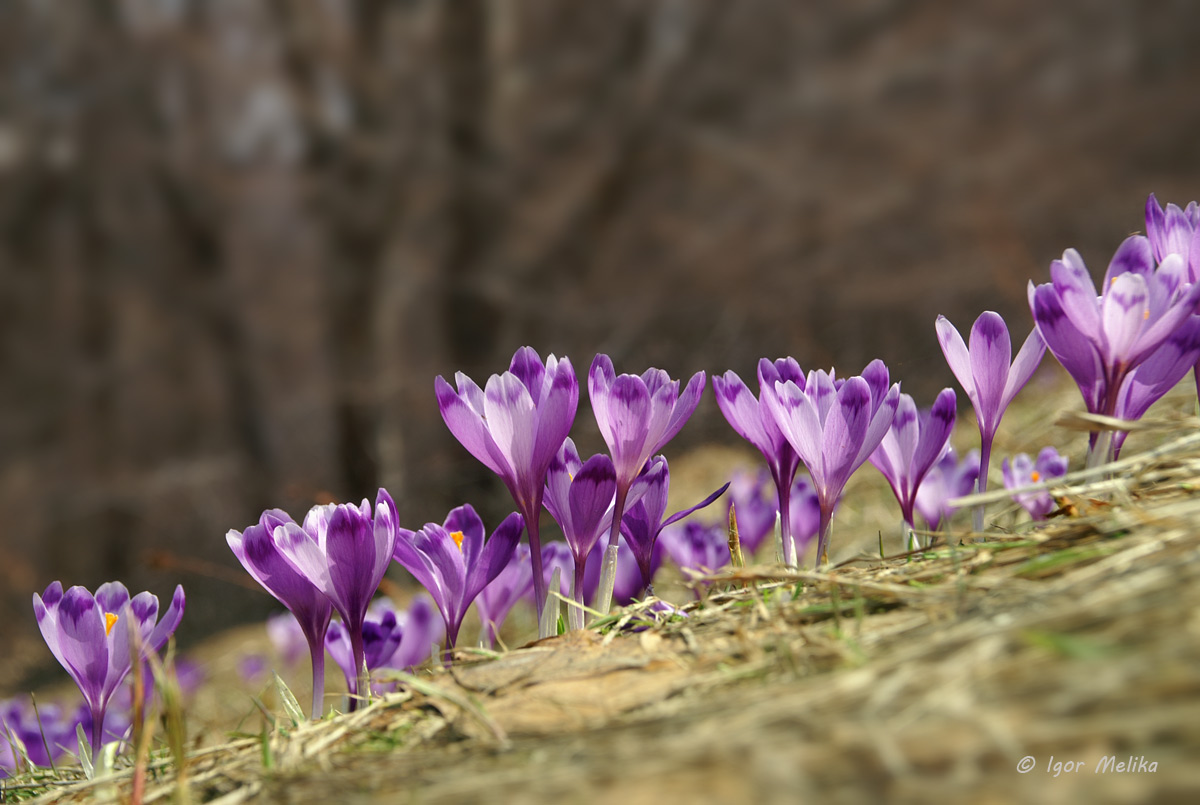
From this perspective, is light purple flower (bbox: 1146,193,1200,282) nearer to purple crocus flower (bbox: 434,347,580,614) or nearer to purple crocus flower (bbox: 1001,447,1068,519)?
purple crocus flower (bbox: 1001,447,1068,519)

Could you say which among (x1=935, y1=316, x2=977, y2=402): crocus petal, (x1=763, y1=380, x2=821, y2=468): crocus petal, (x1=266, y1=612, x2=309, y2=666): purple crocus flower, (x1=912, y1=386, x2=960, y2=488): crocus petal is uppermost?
(x1=935, y1=316, x2=977, y2=402): crocus petal

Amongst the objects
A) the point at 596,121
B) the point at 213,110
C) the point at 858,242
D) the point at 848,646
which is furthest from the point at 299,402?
the point at 848,646

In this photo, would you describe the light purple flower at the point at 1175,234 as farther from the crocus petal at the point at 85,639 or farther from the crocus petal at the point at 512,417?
the crocus petal at the point at 85,639

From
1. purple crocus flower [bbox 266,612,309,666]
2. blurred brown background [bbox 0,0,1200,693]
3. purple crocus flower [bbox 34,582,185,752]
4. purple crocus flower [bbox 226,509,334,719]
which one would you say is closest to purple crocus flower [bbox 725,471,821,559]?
purple crocus flower [bbox 226,509,334,719]

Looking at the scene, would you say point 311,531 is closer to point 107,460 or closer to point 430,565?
point 430,565

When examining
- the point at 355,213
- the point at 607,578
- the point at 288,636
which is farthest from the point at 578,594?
the point at 355,213

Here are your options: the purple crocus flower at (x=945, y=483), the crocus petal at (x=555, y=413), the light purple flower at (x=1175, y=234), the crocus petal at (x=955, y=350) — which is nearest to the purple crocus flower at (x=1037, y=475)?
the purple crocus flower at (x=945, y=483)
